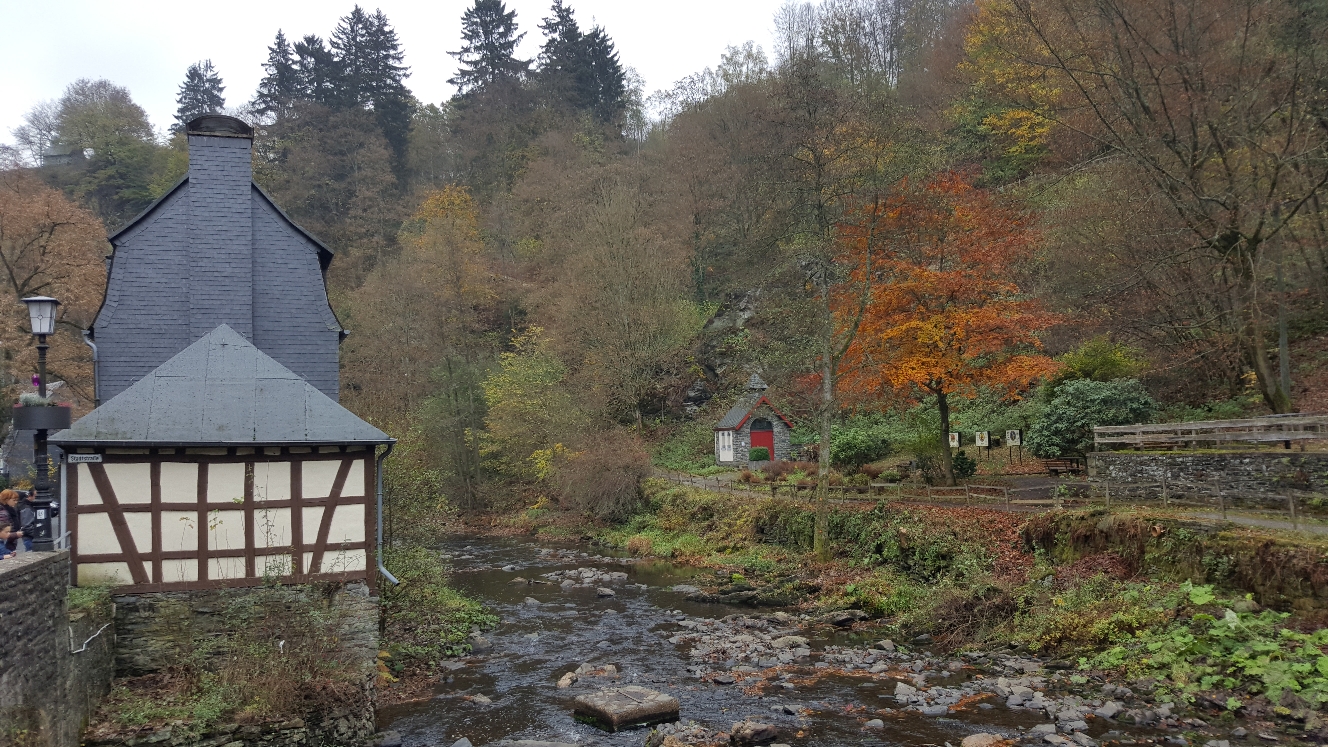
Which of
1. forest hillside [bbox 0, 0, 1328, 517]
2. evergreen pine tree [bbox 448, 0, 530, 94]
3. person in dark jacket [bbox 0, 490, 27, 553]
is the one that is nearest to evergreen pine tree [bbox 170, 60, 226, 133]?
forest hillside [bbox 0, 0, 1328, 517]

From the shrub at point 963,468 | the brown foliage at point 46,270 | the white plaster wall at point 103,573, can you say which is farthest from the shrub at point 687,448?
the white plaster wall at point 103,573

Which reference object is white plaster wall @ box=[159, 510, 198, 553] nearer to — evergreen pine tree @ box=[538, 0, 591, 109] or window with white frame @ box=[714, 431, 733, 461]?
window with white frame @ box=[714, 431, 733, 461]

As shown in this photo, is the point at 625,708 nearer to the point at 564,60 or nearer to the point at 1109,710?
the point at 1109,710

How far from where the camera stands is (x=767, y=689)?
42.1ft

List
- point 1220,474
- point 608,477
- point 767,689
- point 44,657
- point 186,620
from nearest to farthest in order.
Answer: point 44,657
point 186,620
point 767,689
point 1220,474
point 608,477

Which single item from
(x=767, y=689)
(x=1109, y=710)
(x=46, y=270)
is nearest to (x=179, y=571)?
(x=767, y=689)

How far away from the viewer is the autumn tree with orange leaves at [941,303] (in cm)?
2038

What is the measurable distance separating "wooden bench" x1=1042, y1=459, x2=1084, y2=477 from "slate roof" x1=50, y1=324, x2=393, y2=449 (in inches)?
722

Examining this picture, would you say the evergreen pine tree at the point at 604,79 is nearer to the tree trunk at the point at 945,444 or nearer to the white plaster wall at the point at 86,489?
the tree trunk at the point at 945,444

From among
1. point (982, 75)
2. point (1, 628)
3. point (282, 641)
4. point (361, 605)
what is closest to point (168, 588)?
point (282, 641)

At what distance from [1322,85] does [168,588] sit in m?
22.8

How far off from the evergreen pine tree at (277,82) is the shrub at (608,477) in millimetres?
41488

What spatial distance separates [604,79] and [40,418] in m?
58.5

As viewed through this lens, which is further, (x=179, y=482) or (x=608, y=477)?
(x=608, y=477)
